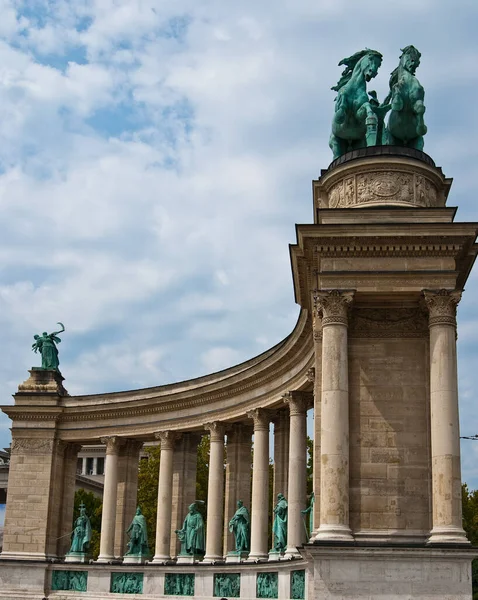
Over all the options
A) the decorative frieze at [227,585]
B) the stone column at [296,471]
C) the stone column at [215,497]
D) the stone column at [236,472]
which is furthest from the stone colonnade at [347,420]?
the stone column at [236,472]

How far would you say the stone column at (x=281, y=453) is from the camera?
60500 millimetres

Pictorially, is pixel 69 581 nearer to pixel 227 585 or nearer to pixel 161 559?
pixel 161 559

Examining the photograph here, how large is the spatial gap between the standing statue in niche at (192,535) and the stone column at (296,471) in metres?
13.1

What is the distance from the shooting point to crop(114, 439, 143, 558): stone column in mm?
74625

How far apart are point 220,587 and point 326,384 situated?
24.5 m

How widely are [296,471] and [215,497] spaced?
39.1 ft

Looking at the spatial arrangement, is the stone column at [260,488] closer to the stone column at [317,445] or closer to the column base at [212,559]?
the column base at [212,559]

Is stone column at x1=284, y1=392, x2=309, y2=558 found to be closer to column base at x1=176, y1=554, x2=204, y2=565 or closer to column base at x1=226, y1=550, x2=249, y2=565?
column base at x1=226, y1=550, x2=249, y2=565

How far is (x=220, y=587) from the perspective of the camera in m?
57.6

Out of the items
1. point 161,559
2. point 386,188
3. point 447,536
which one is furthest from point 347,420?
point 161,559

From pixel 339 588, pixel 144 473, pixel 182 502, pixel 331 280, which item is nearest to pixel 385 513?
pixel 339 588

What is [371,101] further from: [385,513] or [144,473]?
[144,473]

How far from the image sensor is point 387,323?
4069cm

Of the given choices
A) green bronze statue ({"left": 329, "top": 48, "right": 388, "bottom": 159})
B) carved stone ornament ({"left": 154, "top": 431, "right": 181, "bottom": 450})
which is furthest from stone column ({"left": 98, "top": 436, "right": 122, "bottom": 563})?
green bronze statue ({"left": 329, "top": 48, "right": 388, "bottom": 159})
